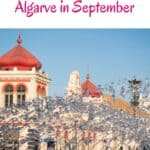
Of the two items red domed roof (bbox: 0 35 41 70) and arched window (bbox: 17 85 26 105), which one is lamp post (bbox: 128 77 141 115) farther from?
red domed roof (bbox: 0 35 41 70)

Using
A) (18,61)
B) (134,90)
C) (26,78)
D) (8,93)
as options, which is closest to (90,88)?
(18,61)

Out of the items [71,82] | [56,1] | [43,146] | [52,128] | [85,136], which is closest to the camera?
[56,1]

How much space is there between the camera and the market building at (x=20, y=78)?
53.3 feet

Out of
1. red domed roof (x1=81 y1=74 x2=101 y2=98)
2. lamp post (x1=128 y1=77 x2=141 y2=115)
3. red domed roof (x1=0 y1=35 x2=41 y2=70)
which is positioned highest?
red domed roof (x1=0 y1=35 x2=41 y2=70)

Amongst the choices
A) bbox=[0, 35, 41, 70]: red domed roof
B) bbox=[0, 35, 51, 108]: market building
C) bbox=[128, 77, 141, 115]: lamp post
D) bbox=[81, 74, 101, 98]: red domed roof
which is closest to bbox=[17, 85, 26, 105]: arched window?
bbox=[0, 35, 51, 108]: market building

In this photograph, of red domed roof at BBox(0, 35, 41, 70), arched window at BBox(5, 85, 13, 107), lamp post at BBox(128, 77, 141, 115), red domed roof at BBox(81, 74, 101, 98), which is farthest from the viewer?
red domed roof at BBox(81, 74, 101, 98)

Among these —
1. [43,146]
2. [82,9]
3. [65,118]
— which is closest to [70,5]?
[82,9]

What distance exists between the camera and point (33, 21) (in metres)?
11.6

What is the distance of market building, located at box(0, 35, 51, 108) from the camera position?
16.2 m

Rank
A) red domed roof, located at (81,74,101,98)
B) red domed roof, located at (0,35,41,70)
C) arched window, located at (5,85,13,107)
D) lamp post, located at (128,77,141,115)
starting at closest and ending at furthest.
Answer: lamp post, located at (128,77,141,115), arched window, located at (5,85,13,107), red domed roof, located at (0,35,41,70), red domed roof, located at (81,74,101,98)

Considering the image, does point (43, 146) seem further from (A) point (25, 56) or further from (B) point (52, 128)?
(B) point (52, 128)

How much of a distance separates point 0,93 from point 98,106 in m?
3.37

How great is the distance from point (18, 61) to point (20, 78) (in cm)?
45

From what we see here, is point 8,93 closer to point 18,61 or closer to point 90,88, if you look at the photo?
point 18,61
